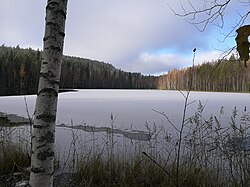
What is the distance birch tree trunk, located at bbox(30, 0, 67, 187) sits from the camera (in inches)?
52.8

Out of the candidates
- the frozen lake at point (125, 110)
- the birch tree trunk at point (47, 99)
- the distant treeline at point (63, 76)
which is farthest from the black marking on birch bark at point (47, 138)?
the distant treeline at point (63, 76)

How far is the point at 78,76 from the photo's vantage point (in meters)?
74.5

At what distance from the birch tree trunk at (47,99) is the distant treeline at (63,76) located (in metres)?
21.2

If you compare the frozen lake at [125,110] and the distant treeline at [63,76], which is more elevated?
the distant treeline at [63,76]

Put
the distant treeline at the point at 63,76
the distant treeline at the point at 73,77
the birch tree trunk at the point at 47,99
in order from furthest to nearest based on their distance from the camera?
the distant treeline at the point at 63,76, the distant treeline at the point at 73,77, the birch tree trunk at the point at 47,99

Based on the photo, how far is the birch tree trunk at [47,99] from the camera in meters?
1.34

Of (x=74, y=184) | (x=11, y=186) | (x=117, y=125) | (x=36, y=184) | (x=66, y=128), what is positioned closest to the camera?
(x=36, y=184)

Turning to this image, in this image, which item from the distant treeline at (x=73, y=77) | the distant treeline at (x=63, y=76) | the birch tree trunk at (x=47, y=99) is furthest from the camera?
the distant treeline at (x=63, y=76)

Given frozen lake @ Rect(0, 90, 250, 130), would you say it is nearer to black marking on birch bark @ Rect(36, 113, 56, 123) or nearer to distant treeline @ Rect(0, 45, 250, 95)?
black marking on birch bark @ Rect(36, 113, 56, 123)

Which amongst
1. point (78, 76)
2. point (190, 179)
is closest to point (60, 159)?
point (190, 179)

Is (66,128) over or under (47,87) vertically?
under

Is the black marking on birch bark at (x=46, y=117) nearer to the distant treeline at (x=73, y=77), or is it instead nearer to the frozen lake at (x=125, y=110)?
the frozen lake at (x=125, y=110)

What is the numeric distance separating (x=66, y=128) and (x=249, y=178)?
5765 mm

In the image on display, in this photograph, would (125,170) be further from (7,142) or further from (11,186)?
(7,142)
